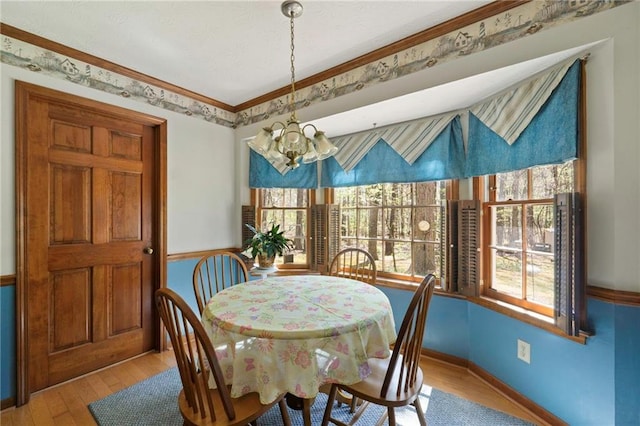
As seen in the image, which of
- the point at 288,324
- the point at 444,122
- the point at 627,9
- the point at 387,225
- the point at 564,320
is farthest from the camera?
the point at 387,225

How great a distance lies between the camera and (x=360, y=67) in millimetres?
2275

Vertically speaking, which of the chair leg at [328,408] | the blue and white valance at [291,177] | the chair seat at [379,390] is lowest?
the chair leg at [328,408]

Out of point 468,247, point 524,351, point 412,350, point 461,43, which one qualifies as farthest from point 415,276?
point 461,43

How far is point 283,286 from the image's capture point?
183cm

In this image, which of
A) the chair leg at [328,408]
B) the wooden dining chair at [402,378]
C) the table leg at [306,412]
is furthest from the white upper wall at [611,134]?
the table leg at [306,412]

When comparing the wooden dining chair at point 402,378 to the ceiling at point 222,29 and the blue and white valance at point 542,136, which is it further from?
the ceiling at point 222,29

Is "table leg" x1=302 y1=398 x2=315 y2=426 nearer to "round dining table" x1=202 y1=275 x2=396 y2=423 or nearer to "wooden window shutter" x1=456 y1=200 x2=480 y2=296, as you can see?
"round dining table" x1=202 y1=275 x2=396 y2=423

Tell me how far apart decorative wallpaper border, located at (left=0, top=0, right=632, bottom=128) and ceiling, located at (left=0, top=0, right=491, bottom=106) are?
12cm

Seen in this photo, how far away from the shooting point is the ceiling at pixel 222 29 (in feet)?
5.47

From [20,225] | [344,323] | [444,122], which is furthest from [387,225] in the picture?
[20,225]

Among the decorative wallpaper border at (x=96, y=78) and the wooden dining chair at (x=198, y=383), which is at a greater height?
the decorative wallpaper border at (x=96, y=78)

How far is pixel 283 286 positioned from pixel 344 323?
0.70 meters

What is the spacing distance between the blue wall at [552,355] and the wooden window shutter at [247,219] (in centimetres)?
181

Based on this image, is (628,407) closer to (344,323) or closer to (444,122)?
(344,323)
